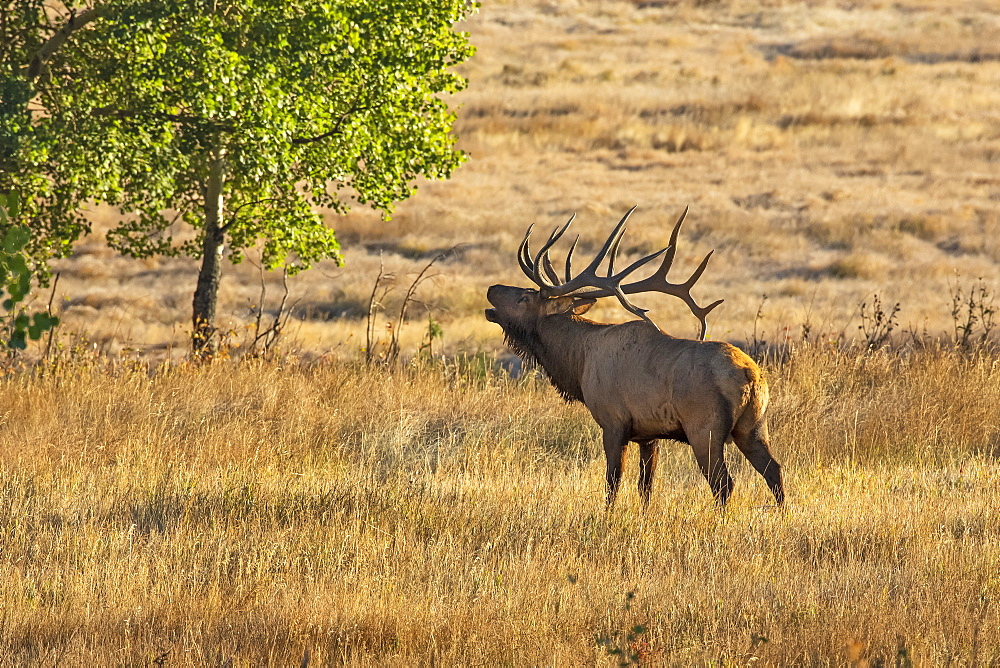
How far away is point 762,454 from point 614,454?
1009 millimetres

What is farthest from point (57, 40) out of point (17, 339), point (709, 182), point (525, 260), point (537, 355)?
point (709, 182)

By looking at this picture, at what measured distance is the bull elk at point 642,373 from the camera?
281 inches

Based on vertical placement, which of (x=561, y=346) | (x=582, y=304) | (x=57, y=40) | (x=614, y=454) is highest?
(x=57, y=40)

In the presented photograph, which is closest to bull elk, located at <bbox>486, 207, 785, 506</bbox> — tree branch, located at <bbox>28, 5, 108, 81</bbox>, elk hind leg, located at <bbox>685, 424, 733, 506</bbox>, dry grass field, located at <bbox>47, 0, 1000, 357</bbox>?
elk hind leg, located at <bbox>685, 424, 733, 506</bbox>

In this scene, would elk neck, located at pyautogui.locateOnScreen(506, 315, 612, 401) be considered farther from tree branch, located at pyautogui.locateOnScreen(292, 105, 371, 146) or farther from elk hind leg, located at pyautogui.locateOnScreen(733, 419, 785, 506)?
tree branch, located at pyautogui.locateOnScreen(292, 105, 371, 146)

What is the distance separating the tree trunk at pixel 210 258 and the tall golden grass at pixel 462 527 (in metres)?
1.90

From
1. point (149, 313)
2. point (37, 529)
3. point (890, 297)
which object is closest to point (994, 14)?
point (890, 297)

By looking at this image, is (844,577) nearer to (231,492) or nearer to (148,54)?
(231,492)

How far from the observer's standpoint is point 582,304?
8812 millimetres

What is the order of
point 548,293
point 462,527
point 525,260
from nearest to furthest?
point 462,527
point 548,293
point 525,260

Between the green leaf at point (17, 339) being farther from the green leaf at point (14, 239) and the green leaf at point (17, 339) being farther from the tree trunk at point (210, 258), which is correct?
the tree trunk at point (210, 258)

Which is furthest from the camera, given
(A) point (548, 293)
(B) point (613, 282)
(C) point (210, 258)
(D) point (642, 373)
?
(C) point (210, 258)

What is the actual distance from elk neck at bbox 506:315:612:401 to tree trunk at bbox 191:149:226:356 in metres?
5.30

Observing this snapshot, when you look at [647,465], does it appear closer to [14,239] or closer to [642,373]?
[642,373]
